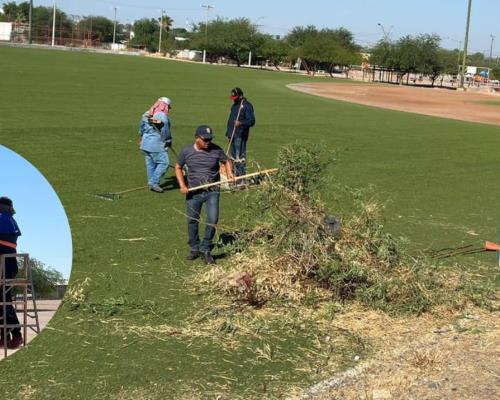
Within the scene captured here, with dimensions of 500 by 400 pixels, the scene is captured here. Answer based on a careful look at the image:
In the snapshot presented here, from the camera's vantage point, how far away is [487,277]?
8.37 meters

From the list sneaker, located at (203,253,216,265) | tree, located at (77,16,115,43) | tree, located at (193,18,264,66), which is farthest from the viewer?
tree, located at (77,16,115,43)

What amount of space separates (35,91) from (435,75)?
91212 millimetres

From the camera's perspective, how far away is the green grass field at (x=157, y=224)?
5.07 metres

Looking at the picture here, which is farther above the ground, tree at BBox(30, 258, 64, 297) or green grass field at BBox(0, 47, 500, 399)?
tree at BBox(30, 258, 64, 297)

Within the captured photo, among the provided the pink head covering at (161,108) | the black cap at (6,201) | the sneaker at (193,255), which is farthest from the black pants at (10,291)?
the pink head covering at (161,108)

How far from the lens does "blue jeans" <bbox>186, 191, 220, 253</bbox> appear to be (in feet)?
27.3

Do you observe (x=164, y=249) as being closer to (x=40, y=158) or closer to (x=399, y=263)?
(x=399, y=263)

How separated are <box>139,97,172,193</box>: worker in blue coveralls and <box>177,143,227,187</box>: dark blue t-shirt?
416cm

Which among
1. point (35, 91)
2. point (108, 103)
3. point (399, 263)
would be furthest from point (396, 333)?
point (35, 91)

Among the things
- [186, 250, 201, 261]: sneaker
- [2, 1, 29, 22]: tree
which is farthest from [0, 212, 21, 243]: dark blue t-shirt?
[2, 1, 29, 22]: tree

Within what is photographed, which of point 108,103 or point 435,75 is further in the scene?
point 435,75

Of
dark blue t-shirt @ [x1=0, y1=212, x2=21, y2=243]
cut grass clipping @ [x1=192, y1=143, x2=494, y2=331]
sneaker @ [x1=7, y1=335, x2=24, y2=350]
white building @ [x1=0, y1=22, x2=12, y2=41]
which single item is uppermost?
white building @ [x1=0, y1=22, x2=12, y2=41]

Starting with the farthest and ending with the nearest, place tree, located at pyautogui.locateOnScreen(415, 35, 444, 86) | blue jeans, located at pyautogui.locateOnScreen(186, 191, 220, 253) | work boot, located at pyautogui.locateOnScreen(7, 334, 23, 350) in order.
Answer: tree, located at pyautogui.locateOnScreen(415, 35, 444, 86) → blue jeans, located at pyautogui.locateOnScreen(186, 191, 220, 253) → work boot, located at pyautogui.locateOnScreen(7, 334, 23, 350)

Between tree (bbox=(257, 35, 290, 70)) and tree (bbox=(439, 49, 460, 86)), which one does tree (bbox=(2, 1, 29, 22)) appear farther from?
tree (bbox=(439, 49, 460, 86))
